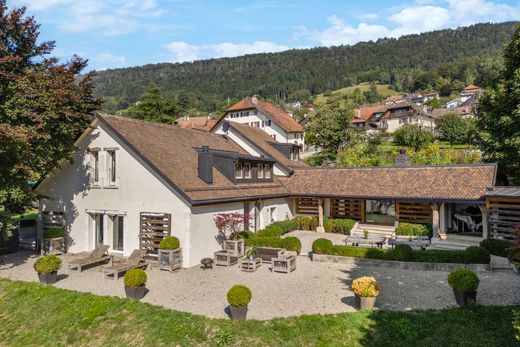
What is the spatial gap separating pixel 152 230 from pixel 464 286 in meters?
13.9

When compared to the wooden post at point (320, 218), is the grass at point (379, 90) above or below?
above

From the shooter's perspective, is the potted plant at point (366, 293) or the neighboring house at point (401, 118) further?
the neighboring house at point (401, 118)

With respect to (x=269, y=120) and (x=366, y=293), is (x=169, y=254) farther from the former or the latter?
(x=269, y=120)

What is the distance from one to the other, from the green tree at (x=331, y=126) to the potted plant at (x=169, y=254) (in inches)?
1449

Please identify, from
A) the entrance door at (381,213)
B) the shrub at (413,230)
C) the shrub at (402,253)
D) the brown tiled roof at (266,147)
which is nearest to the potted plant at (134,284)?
the shrub at (402,253)

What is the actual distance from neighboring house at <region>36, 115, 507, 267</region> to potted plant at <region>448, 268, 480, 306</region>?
10666mm

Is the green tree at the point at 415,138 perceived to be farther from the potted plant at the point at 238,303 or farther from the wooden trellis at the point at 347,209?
the potted plant at the point at 238,303

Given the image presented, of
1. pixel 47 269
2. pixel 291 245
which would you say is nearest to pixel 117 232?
pixel 47 269

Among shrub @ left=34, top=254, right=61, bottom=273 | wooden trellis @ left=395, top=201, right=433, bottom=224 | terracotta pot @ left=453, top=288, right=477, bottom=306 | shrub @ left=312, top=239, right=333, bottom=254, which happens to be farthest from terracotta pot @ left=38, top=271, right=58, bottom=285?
wooden trellis @ left=395, top=201, right=433, bottom=224

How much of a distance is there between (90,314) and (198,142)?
14926mm

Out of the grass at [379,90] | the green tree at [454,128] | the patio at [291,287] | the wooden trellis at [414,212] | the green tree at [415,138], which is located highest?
the grass at [379,90]

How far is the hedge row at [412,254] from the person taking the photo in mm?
16422

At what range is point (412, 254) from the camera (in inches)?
669

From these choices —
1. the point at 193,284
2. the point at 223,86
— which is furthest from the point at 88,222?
the point at 223,86
